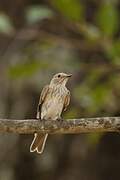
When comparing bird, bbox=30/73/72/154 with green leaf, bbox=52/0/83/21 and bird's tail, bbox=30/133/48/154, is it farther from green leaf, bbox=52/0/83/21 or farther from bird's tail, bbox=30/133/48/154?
green leaf, bbox=52/0/83/21

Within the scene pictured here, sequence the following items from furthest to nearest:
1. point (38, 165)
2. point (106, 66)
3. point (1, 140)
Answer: point (38, 165) < point (1, 140) < point (106, 66)

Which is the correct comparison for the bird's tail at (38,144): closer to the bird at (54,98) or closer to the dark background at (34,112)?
the bird at (54,98)

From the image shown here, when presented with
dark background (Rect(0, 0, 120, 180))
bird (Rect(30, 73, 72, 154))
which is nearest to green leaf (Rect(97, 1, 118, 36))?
bird (Rect(30, 73, 72, 154))

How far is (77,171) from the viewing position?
10945mm

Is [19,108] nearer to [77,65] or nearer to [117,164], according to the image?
[117,164]

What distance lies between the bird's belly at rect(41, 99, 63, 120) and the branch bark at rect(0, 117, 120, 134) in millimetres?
647

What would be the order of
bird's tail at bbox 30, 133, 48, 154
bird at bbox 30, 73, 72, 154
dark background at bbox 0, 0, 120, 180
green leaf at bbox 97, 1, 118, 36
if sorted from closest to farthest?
bird's tail at bbox 30, 133, 48, 154
bird at bbox 30, 73, 72, 154
green leaf at bbox 97, 1, 118, 36
dark background at bbox 0, 0, 120, 180

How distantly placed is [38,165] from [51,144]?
31 centimetres

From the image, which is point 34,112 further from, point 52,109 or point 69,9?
point 52,109

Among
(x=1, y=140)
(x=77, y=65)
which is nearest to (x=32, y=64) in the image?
(x=77, y=65)

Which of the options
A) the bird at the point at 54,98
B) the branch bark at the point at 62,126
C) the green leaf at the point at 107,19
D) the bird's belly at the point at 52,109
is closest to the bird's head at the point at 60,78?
the bird at the point at 54,98

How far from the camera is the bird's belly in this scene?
582cm

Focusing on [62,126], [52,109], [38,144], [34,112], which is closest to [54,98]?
[52,109]

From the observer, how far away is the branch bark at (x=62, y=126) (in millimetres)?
5008
